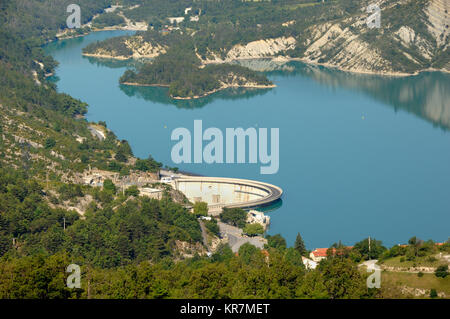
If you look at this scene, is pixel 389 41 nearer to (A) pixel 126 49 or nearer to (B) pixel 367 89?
(B) pixel 367 89

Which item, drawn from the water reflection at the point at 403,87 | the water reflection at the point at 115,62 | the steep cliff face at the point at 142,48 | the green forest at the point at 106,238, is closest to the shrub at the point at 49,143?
the green forest at the point at 106,238

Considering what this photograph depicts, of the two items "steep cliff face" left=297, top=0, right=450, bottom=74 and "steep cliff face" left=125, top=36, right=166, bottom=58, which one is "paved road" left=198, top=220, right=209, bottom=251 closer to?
"steep cliff face" left=297, top=0, right=450, bottom=74

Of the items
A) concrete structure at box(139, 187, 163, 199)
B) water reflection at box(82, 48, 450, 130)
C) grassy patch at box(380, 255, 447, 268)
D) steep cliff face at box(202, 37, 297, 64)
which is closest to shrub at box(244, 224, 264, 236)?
concrete structure at box(139, 187, 163, 199)

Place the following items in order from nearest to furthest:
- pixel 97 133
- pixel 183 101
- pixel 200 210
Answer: pixel 200 210
pixel 97 133
pixel 183 101

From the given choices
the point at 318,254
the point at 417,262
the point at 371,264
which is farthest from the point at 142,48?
the point at 417,262

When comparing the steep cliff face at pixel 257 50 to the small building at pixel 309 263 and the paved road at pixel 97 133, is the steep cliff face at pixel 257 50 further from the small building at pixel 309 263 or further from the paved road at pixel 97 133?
the small building at pixel 309 263

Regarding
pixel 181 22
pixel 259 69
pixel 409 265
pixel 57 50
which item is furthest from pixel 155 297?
pixel 181 22
